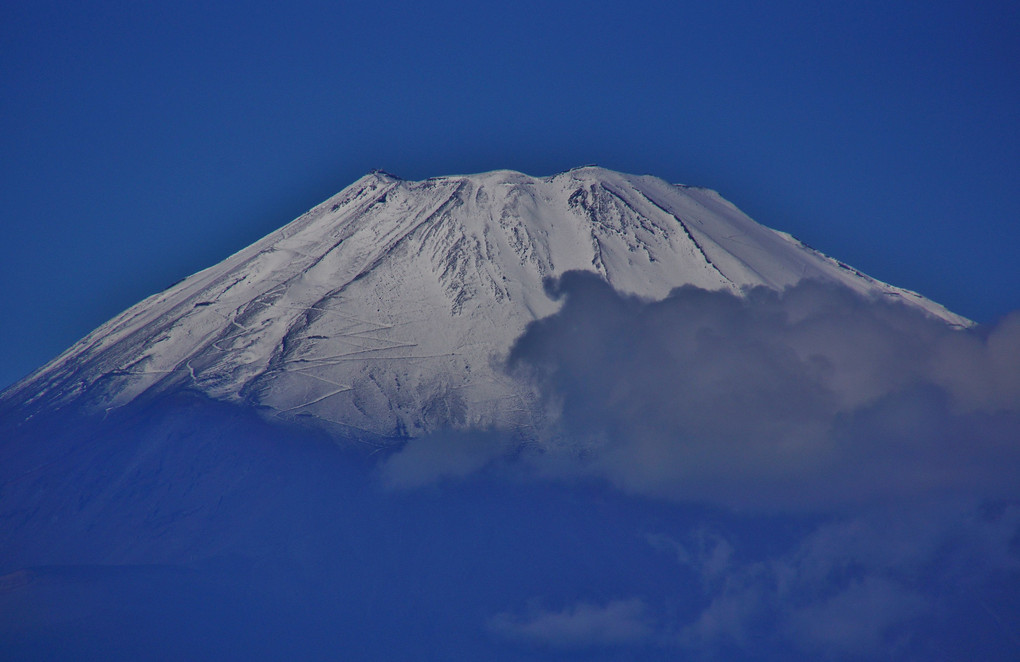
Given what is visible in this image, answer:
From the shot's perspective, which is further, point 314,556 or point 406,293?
point 406,293

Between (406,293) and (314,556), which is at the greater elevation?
(406,293)

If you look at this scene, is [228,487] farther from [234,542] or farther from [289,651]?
[289,651]

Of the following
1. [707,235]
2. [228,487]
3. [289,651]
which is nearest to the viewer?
[289,651]

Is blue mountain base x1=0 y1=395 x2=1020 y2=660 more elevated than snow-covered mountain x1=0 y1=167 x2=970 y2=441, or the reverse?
snow-covered mountain x1=0 y1=167 x2=970 y2=441

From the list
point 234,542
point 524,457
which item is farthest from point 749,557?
point 234,542

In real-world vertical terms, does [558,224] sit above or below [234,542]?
above

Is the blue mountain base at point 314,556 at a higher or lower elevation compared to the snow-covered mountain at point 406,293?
lower

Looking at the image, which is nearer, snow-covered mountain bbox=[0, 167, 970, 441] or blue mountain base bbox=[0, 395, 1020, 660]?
blue mountain base bbox=[0, 395, 1020, 660]

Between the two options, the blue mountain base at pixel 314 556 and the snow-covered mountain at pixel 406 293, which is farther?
the snow-covered mountain at pixel 406 293
